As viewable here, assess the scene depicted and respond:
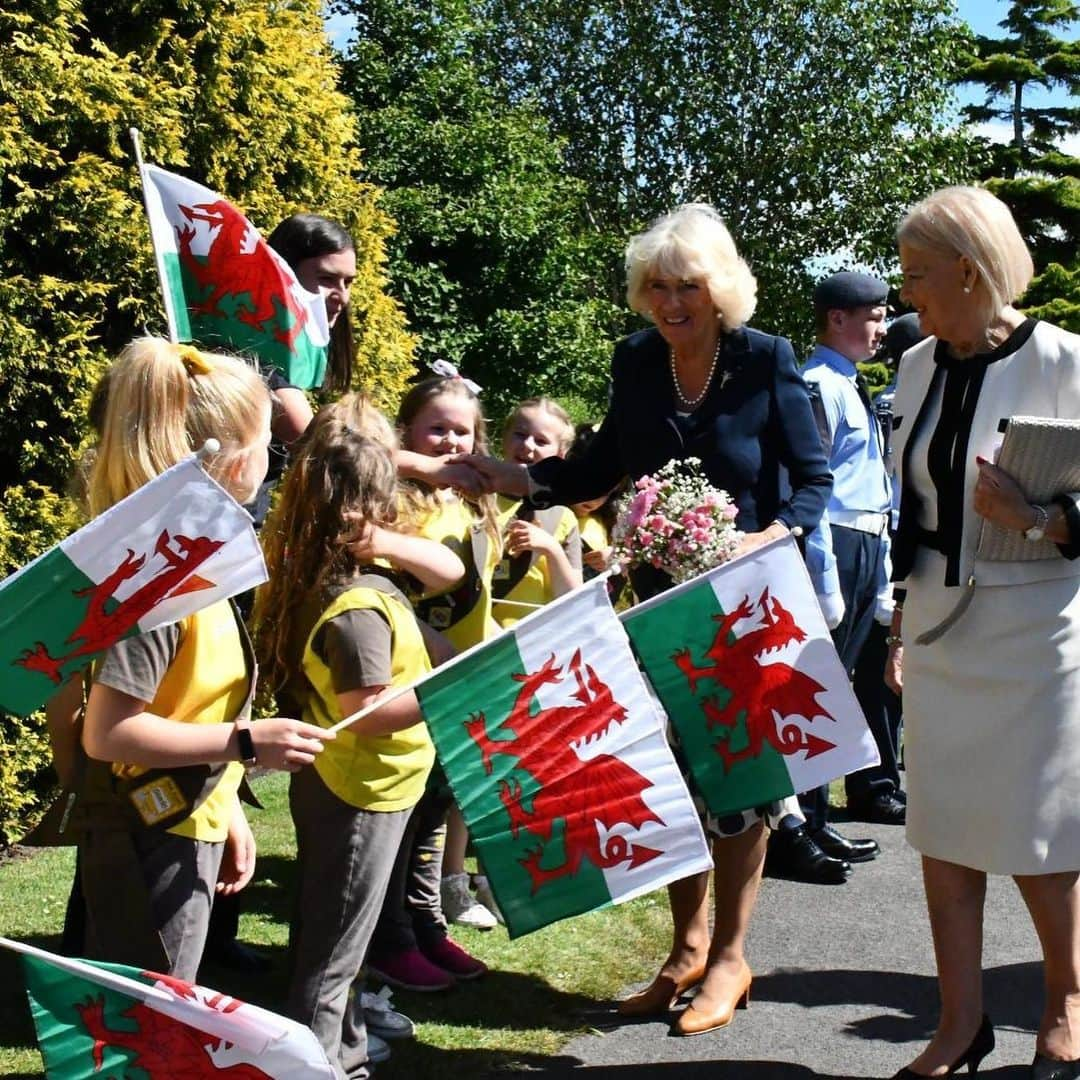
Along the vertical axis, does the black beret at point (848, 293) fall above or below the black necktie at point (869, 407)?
above

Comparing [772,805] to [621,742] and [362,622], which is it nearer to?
[621,742]

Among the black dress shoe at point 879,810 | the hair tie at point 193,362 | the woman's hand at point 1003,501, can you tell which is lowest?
the black dress shoe at point 879,810

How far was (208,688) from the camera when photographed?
291cm

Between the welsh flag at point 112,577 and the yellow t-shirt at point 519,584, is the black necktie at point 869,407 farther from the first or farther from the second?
the welsh flag at point 112,577

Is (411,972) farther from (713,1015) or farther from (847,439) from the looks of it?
(847,439)

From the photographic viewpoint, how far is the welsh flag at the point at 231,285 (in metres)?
4.60

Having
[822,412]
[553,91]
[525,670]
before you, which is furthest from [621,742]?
[553,91]

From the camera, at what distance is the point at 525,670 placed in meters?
3.23

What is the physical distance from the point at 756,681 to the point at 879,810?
11.5 feet

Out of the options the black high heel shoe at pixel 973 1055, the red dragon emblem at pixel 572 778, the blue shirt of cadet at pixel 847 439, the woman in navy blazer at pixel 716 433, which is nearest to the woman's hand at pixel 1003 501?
the woman in navy blazer at pixel 716 433

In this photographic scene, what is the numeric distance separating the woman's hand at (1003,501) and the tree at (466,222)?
44.7 ft

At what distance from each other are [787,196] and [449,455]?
28.1 m

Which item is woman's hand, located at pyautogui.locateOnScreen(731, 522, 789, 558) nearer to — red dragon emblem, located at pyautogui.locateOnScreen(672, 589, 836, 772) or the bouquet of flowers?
the bouquet of flowers

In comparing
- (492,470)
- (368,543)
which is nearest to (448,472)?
(492,470)
